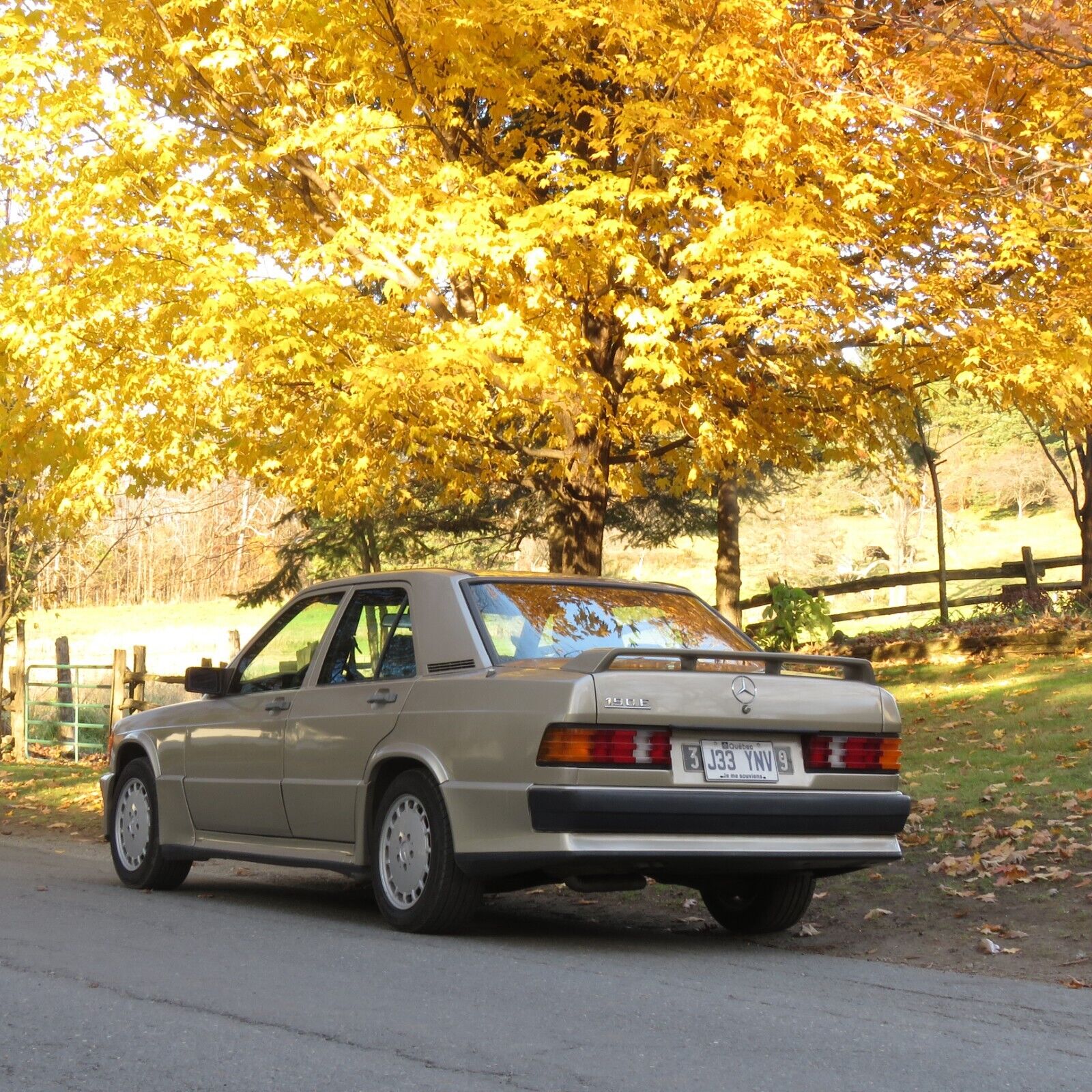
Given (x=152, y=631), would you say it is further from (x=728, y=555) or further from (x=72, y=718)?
(x=728, y=555)

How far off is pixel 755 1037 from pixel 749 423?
8.90 meters

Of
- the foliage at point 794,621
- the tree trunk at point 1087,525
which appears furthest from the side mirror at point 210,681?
the tree trunk at point 1087,525

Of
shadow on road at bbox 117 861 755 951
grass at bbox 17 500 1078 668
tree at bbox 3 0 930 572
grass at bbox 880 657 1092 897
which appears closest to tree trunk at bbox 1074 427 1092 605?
grass at bbox 880 657 1092 897

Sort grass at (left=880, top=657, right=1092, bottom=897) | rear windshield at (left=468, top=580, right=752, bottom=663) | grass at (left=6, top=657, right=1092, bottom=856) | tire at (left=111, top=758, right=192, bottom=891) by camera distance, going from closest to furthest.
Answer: rear windshield at (left=468, top=580, right=752, bottom=663) < grass at (left=880, top=657, right=1092, bottom=897) < tire at (left=111, top=758, right=192, bottom=891) < grass at (left=6, top=657, right=1092, bottom=856)

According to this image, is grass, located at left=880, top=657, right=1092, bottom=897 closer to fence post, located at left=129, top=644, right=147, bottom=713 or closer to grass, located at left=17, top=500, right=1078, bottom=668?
fence post, located at left=129, top=644, right=147, bottom=713

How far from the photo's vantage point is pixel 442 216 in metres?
11.0

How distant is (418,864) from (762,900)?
1666 mm

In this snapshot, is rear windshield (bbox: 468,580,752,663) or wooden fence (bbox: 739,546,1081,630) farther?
wooden fence (bbox: 739,546,1081,630)

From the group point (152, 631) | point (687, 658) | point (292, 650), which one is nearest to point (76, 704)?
point (292, 650)

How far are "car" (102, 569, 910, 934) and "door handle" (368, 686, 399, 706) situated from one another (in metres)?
0.01

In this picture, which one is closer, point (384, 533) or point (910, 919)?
Answer: point (910, 919)

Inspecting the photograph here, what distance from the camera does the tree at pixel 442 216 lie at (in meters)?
11.0

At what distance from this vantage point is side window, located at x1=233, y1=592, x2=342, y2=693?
783 centimetres

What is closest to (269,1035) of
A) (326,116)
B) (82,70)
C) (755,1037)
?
(755,1037)
